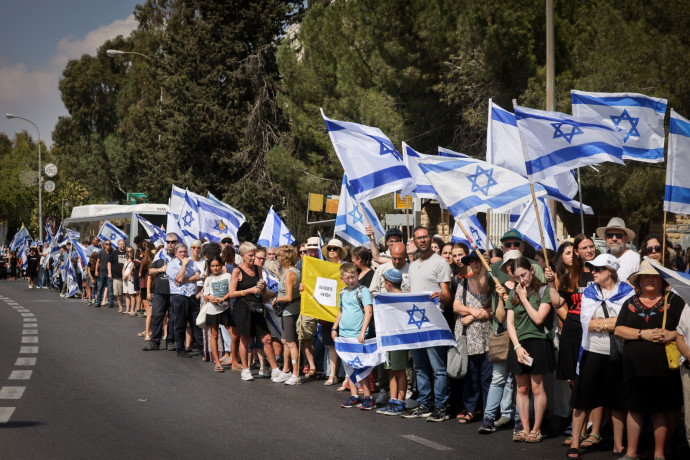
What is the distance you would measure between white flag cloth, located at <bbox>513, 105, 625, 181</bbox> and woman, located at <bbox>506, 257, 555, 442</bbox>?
5.06 ft

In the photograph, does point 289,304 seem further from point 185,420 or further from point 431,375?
point 185,420

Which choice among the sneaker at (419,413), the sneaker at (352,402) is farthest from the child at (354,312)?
the sneaker at (419,413)

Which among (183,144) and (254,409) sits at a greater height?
(183,144)

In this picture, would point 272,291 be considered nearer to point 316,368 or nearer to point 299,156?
point 316,368

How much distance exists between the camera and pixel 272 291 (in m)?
12.6

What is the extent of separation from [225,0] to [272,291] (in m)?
32.4

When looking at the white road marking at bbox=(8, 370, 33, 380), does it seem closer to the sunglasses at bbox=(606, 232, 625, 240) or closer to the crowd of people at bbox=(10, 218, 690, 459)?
the crowd of people at bbox=(10, 218, 690, 459)

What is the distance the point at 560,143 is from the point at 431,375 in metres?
2.82

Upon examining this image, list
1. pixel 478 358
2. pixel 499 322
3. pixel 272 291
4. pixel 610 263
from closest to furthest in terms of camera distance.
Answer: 1. pixel 610 263
2. pixel 499 322
3. pixel 478 358
4. pixel 272 291

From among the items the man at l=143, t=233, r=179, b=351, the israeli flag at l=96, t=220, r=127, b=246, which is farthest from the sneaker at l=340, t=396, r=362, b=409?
the israeli flag at l=96, t=220, r=127, b=246

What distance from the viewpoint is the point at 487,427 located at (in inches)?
333

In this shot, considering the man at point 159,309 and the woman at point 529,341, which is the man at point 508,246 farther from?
the man at point 159,309

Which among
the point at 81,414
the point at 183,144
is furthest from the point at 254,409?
the point at 183,144

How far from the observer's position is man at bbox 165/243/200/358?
14.1 metres
